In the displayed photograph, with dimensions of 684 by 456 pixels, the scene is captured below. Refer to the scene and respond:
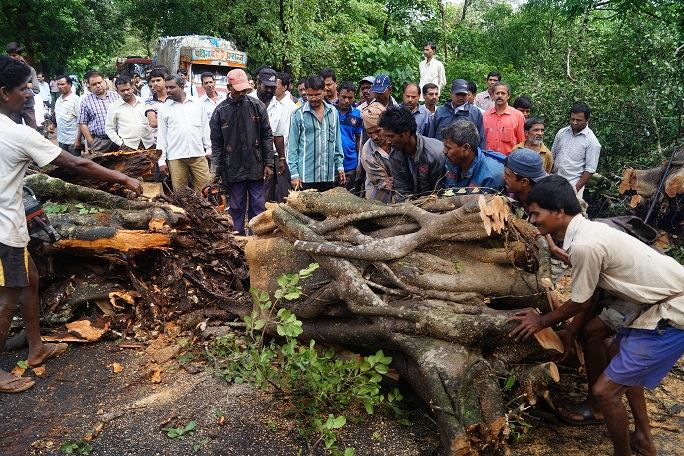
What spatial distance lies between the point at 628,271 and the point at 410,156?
7.47 feet

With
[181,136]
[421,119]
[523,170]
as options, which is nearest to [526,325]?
[523,170]

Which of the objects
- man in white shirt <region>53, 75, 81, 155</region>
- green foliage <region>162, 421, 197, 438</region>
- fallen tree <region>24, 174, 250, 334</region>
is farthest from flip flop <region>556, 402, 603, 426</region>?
man in white shirt <region>53, 75, 81, 155</region>

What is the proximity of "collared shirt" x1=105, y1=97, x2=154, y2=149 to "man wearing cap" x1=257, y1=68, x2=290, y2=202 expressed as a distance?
186 centimetres

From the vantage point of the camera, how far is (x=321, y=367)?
11.6 feet

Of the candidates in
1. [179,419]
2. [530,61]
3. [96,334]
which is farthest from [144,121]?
[530,61]

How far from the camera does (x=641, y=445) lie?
3.29 metres

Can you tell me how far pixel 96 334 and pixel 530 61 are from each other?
1099cm

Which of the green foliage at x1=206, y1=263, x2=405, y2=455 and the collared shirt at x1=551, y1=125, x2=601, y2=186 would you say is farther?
the collared shirt at x1=551, y1=125, x2=601, y2=186

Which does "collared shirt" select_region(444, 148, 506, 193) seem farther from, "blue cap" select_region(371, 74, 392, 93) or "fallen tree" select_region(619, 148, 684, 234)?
"blue cap" select_region(371, 74, 392, 93)

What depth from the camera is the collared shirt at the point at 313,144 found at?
21.3 ft

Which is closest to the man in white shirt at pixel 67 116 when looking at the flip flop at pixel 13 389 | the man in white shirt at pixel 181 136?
the man in white shirt at pixel 181 136

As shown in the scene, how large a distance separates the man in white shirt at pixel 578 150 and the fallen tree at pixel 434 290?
11.4ft

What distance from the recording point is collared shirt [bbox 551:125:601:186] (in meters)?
6.71

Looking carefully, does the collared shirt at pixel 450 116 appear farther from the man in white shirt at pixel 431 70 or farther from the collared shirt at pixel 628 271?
the man in white shirt at pixel 431 70
